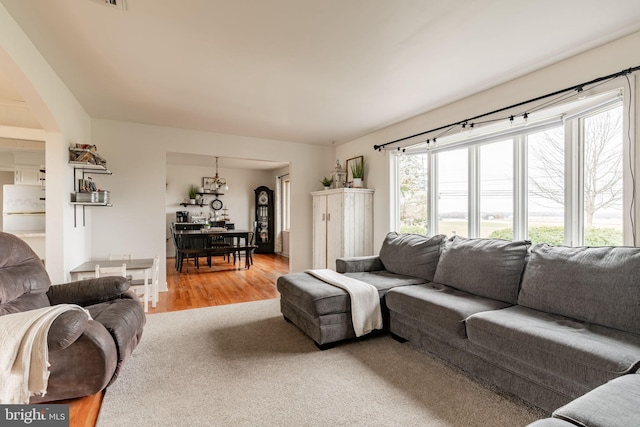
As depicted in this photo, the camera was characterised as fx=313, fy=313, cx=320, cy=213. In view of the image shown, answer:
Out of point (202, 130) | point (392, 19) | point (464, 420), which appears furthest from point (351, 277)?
point (202, 130)

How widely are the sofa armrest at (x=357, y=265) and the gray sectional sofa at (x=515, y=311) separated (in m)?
0.38

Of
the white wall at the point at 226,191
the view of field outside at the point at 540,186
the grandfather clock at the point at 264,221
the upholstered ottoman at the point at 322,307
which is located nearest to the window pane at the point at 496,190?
the view of field outside at the point at 540,186

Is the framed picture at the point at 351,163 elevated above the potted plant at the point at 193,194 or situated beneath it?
elevated above

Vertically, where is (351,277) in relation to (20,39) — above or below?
below

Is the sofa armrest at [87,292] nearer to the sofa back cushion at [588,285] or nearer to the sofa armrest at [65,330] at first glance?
the sofa armrest at [65,330]

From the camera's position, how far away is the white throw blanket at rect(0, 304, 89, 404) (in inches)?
57.7

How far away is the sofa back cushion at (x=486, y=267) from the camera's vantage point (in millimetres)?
2420

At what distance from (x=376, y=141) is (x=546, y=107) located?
2.38 meters

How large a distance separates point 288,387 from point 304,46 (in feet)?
7.91

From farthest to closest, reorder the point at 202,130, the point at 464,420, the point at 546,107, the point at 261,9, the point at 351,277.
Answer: the point at 202,130 → the point at 351,277 → the point at 546,107 → the point at 261,9 → the point at 464,420

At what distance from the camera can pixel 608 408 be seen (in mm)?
1090

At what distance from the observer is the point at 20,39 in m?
2.15

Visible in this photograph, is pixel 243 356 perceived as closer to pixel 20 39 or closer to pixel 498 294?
pixel 498 294

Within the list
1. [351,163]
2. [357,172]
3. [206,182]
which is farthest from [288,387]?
[206,182]
